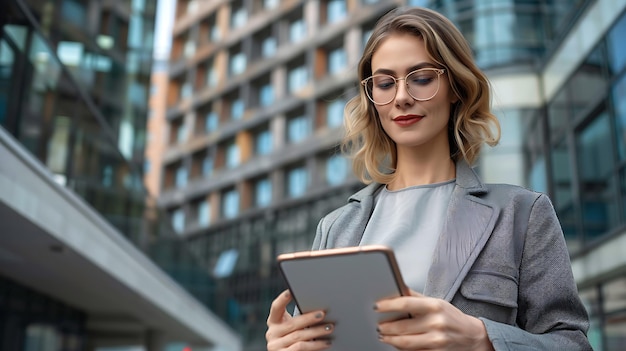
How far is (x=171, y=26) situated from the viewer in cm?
5122

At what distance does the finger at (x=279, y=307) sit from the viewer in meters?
1.66

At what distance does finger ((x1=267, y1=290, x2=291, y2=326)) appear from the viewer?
65.4 inches

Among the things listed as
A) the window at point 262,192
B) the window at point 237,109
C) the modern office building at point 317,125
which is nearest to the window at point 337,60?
the modern office building at point 317,125

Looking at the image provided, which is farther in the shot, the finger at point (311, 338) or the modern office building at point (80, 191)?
the modern office building at point (80, 191)

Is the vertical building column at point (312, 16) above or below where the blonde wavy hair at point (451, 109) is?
above

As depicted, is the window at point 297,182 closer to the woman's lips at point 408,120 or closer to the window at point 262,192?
the window at point 262,192

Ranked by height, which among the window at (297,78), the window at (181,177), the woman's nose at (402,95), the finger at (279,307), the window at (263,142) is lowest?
the finger at (279,307)

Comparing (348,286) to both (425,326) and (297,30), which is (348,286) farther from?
(297,30)

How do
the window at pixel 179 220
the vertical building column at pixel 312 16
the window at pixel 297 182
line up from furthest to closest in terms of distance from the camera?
1. the window at pixel 179 220
2. the vertical building column at pixel 312 16
3. the window at pixel 297 182

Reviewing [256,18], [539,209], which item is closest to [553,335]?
[539,209]

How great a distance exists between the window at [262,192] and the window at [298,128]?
279 cm

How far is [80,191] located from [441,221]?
10.0 m

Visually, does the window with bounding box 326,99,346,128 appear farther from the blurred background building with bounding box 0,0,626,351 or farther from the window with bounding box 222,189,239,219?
the window with bounding box 222,189,239,219

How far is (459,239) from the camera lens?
71.3 inches
